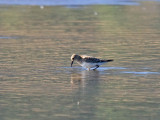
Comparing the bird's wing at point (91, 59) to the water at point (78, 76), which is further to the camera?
the bird's wing at point (91, 59)

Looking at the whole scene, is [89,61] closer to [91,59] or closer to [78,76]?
[91,59]

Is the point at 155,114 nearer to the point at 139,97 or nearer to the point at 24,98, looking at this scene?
the point at 139,97

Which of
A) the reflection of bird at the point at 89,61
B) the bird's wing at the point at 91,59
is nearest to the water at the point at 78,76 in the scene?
the reflection of bird at the point at 89,61

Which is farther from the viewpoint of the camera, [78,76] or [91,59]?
[91,59]

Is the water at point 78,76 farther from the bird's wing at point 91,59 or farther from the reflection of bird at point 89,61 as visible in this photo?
the bird's wing at point 91,59

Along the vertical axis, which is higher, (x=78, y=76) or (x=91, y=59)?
(x=91, y=59)

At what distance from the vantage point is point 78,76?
1617 cm

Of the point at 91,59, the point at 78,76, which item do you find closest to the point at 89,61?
the point at 91,59

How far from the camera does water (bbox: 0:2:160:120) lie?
11414mm

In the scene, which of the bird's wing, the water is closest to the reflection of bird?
the bird's wing

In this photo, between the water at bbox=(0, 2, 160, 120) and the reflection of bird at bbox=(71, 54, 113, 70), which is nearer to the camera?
the water at bbox=(0, 2, 160, 120)

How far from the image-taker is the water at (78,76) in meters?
11.4

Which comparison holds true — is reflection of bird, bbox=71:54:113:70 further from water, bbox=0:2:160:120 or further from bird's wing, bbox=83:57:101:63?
water, bbox=0:2:160:120

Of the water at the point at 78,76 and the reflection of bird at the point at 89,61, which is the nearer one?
the water at the point at 78,76
